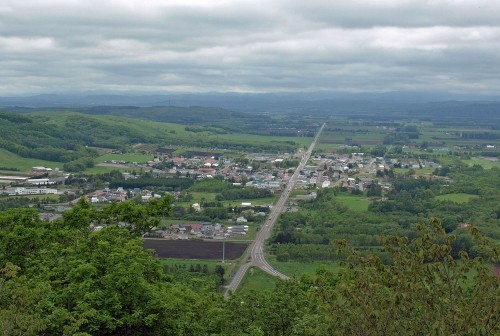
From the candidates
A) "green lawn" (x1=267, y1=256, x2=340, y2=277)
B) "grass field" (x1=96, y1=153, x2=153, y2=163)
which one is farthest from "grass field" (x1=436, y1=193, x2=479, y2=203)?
"grass field" (x1=96, y1=153, x2=153, y2=163)

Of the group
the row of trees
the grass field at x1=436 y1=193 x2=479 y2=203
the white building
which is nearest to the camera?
the row of trees

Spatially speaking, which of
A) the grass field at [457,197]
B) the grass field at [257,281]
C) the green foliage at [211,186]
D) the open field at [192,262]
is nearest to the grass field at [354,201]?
the grass field at [457,197]

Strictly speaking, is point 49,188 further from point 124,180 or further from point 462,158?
point 462,158

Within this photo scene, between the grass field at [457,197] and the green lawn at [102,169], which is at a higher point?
the grass field at [457,197]

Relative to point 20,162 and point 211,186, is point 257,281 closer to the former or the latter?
point 211,186

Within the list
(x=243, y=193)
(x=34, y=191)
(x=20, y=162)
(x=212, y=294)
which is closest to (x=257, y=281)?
(x=212, y=294)

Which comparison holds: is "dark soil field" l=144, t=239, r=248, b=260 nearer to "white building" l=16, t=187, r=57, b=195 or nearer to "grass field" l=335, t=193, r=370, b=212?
"grass field" l=335, t=193, r=370, b=212

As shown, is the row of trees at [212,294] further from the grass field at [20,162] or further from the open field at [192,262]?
the grass field at [20,162]

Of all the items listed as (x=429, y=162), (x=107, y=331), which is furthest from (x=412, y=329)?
(x=429, y=162)
